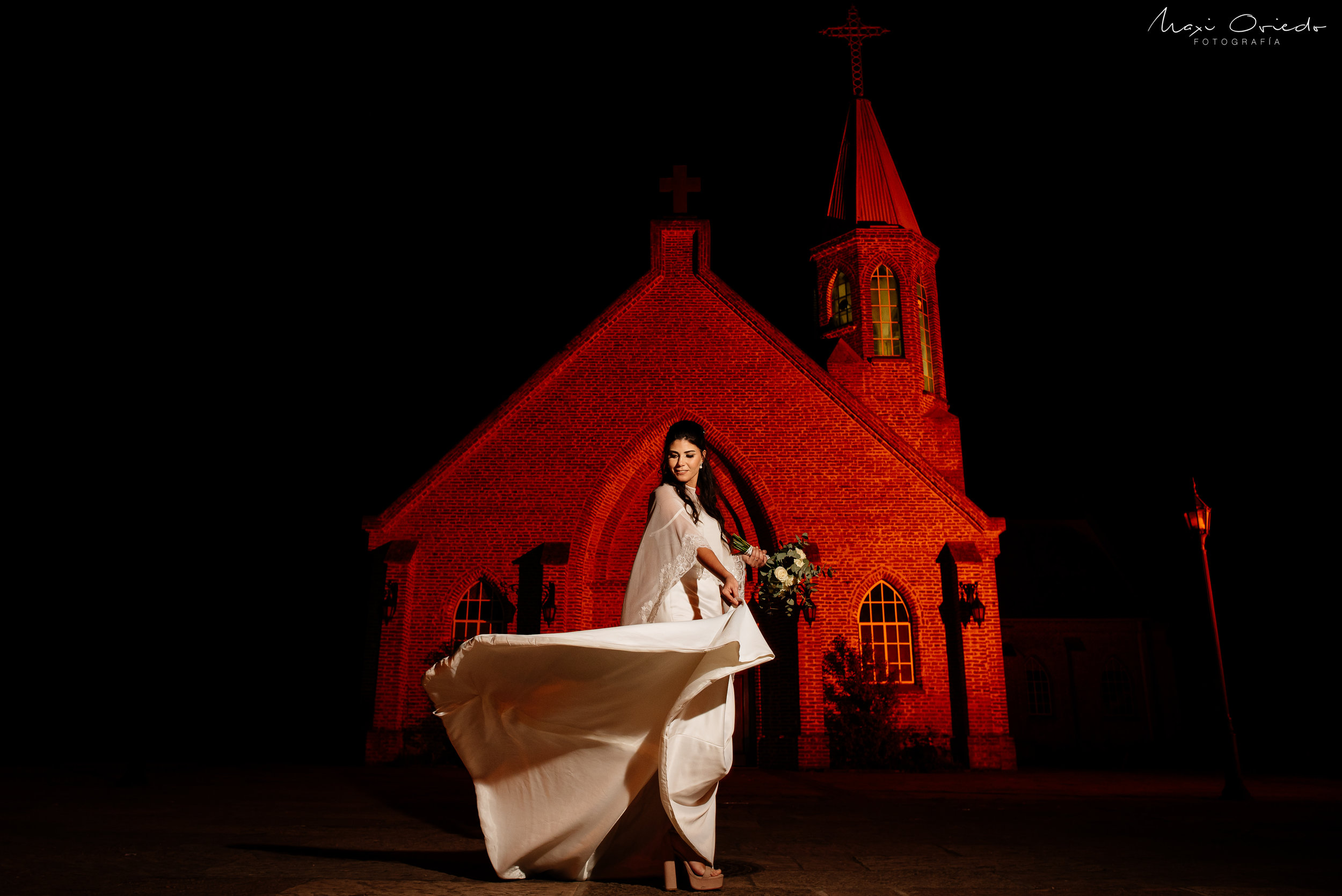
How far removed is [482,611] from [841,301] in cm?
1139

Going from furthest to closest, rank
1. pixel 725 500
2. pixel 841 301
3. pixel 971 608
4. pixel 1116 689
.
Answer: pixel 1116 689
pixel 841 301
pixel 725 500
pixel 971 608

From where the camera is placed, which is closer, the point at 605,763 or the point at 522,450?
the point at 605,763

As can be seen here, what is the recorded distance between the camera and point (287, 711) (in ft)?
85.2

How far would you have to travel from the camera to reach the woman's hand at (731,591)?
16.0ft

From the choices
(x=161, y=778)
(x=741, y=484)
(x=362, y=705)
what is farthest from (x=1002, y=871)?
(x=362, y=705)

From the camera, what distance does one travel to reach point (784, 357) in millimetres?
18125

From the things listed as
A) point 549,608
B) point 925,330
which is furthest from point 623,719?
point 925,330

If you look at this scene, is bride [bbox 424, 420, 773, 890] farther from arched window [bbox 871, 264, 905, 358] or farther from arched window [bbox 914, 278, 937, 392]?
arched window [bbox 914, 278, 937, 392]

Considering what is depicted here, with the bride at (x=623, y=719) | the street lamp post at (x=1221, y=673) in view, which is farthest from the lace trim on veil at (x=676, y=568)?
the street lamp post at (x=1221, y=673)

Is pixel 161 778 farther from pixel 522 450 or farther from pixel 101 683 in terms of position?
pixel 101 683

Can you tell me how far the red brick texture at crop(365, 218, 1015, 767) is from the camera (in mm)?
16391

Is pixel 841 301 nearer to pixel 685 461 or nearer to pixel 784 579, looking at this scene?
pixel 784 579

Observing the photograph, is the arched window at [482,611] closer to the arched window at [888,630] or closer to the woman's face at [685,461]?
the arched window at [888,630]

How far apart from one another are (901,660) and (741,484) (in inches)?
179
